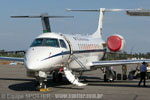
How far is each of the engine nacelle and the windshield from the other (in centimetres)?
681

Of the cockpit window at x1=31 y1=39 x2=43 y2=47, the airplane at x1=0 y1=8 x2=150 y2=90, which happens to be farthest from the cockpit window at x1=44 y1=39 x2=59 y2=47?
the cockpit window at x1=31 y1=39 x2=43 y2=47

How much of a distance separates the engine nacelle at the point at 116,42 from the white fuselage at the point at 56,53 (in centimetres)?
171

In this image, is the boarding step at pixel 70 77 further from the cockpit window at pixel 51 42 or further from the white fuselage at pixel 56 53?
the cockpit window at pixel 51 42

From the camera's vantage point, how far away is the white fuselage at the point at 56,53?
51.2 ft

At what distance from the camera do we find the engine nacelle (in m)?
23.2

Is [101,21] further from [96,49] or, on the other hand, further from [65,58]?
[65,58]

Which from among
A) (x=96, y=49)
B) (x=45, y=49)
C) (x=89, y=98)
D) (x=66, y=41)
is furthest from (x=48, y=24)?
(x=89, y=98)

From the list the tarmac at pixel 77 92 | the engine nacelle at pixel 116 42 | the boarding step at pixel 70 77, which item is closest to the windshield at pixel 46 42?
the boarding step at pixel 70 77

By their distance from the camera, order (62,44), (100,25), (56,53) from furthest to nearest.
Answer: (100,25) < (62,44) < (56,53)

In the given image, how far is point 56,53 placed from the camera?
16.8m

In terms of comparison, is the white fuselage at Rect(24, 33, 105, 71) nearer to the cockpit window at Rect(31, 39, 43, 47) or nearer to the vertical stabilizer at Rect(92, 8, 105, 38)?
the cockpit window at Rect(31, 39, 43, 47)

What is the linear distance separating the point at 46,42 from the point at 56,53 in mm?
933

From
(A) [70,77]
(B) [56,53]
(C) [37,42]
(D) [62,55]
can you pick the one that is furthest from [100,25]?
(B) [56,53]

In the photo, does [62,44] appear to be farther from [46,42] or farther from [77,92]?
[77,92]
